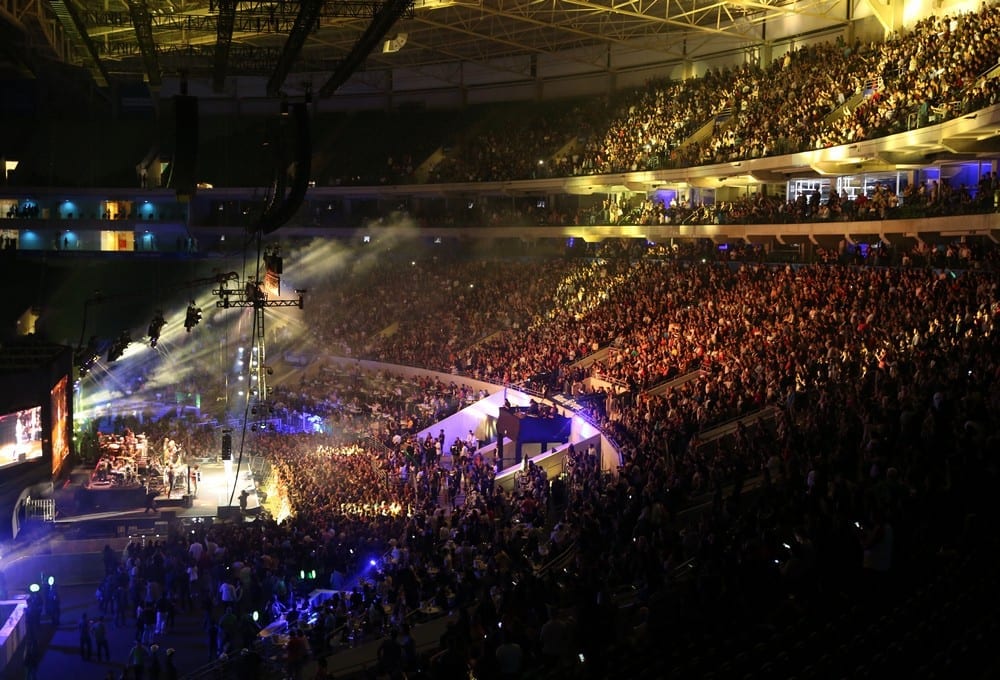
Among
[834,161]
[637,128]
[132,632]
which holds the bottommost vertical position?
[132,632]

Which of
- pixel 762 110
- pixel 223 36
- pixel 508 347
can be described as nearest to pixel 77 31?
pixel 223 36

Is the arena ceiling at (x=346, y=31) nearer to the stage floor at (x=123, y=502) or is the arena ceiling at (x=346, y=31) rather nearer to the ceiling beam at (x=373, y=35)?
the ceiling beam at (x=373, y=35)

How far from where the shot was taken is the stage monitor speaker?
18.8 meters

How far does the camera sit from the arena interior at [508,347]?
32.8ft

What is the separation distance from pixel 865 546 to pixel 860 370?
7.53 m

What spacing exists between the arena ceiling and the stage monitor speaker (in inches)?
79.5

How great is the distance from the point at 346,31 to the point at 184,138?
735 inches

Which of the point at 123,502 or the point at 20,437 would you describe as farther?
the point at 123,502

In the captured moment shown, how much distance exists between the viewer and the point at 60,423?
2291cm

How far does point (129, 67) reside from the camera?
139 ft

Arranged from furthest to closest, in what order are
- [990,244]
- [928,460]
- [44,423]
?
[44,423]
[990,244]
[928,460]

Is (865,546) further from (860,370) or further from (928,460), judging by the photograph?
(860,370)

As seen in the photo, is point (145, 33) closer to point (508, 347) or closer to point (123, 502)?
point (123, 502)

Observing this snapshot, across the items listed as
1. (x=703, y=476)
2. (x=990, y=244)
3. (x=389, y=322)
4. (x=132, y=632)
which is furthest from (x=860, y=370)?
(x=389, y=322)
